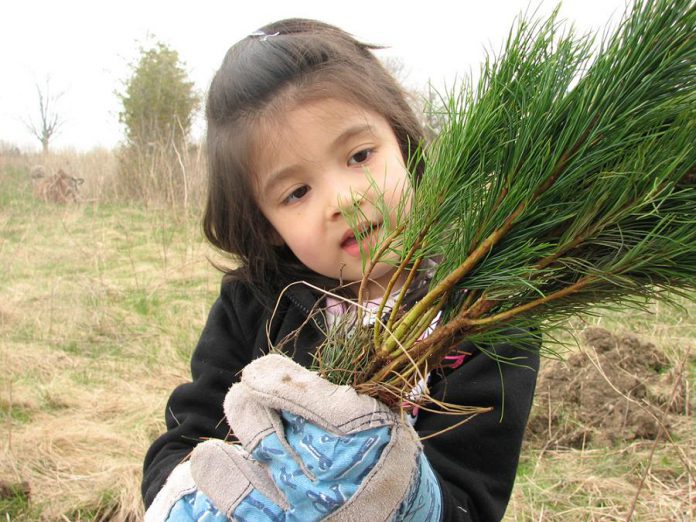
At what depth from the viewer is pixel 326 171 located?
1206 mm

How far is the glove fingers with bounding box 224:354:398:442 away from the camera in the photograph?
844 millimetres

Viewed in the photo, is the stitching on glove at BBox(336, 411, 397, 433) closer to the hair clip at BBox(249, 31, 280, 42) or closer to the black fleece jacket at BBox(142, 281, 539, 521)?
the black fleece jacket at BBox(142, 281, 539, 521)

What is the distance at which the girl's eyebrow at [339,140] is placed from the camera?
1.20 m

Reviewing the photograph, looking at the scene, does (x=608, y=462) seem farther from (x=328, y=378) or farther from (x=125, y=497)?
(x=125, y=497)

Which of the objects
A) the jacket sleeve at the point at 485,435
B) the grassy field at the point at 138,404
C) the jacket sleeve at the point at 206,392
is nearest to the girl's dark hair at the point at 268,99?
the jacket sleeve at the point at 206,392

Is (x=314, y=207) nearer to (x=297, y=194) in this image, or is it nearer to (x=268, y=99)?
(x=297, y=194)

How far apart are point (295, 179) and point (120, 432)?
2004mm

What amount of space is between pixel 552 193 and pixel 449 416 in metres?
0.68

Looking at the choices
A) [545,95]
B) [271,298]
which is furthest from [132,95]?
[545,95]

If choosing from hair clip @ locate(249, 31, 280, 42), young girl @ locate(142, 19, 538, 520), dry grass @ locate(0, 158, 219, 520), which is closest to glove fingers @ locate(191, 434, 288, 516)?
young girl @ locate(142, 19, 538, 520)

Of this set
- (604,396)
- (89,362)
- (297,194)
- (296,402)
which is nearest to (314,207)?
(297,194)

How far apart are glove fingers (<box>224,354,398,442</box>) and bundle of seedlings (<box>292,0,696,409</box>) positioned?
0.04m

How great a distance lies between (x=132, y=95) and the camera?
12039 millimetres

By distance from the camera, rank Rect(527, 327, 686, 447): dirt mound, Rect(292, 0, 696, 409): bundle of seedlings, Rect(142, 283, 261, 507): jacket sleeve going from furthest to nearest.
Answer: Rect(527, 327, 686, 447): dirt mound, Rect(142, 283, 261, 507): jacket sleeve, Rect(292, 0, 696, 409): bundle of seedlings
